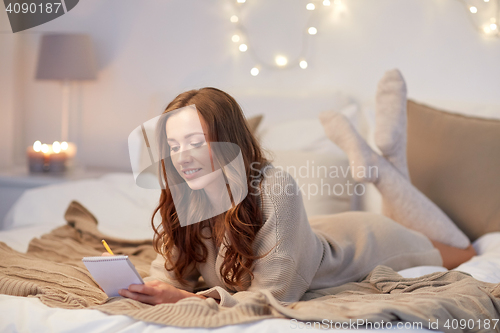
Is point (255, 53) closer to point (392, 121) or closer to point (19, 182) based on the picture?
point (392, 121)

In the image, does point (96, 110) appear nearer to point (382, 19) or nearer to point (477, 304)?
point (382, 19)

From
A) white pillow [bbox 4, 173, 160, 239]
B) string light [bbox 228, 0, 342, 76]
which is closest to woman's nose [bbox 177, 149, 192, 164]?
white pillow [bbox 4, 173, 160, 239]

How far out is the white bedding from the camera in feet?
2.27

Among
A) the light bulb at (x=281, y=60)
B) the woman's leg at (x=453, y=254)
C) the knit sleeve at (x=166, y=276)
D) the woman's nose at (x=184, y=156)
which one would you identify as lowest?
the woman's leg at (x=453, y=254)

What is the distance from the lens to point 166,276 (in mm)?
982

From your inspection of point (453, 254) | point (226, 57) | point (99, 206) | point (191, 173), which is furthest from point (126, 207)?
point (453, 254)

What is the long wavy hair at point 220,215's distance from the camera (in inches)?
35.7

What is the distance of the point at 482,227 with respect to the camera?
4.87 ft

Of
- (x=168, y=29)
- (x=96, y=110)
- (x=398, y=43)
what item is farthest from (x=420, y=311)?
(x=96, y=110)

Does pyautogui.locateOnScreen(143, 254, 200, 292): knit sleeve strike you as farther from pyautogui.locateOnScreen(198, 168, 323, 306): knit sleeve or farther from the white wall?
the white wall

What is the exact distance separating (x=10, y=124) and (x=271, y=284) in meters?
2.04

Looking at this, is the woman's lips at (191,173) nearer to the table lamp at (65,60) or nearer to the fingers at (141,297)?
the fingers at (141,297)

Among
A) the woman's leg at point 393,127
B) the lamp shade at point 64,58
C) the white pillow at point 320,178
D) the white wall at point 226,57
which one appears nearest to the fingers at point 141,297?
the white pillow at point 320,178

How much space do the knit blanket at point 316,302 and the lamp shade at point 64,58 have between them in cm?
127
